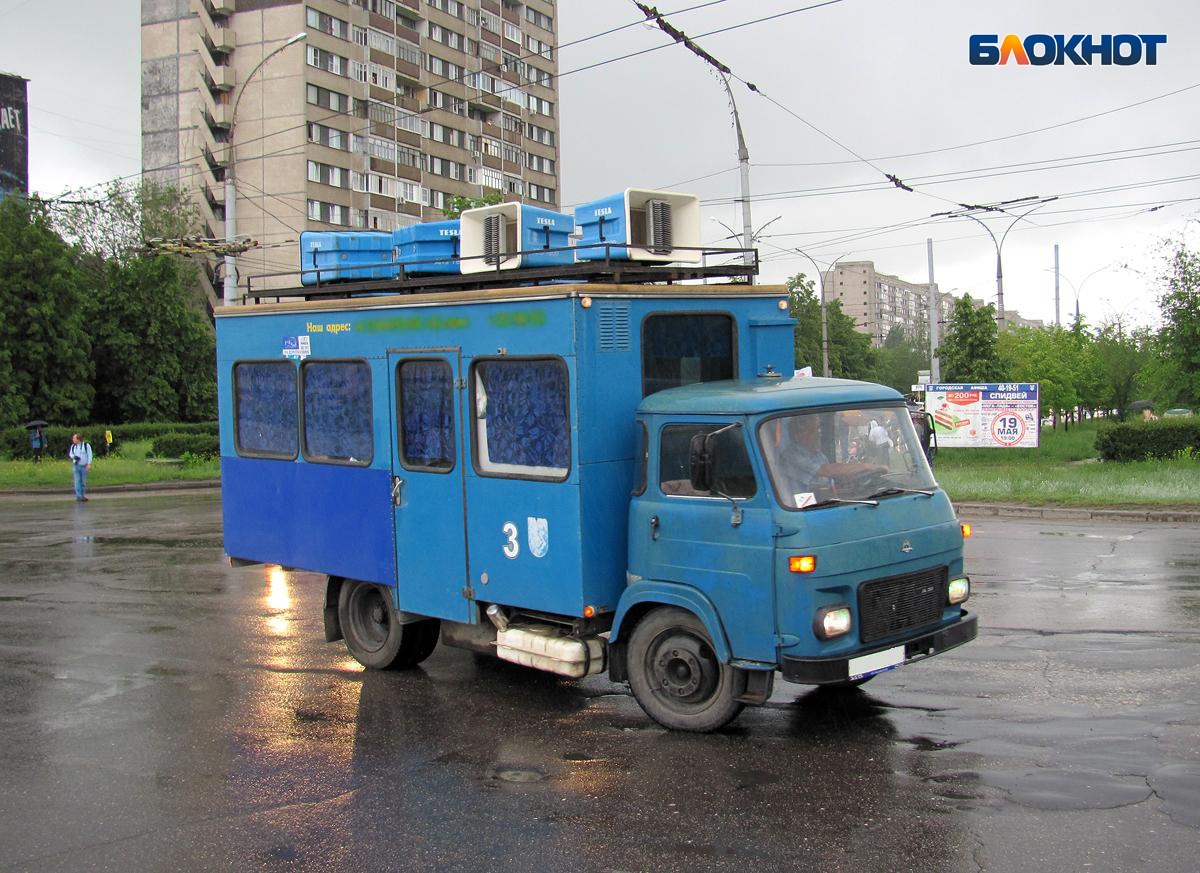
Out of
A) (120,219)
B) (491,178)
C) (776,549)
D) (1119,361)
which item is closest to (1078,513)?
(776,549)

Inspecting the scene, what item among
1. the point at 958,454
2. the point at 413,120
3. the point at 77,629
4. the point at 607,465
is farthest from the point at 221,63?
the point at 607,465

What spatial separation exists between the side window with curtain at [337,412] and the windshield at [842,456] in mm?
3621

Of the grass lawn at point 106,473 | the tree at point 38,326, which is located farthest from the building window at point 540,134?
the grass lawn at point 106,473

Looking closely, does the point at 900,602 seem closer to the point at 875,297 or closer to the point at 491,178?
the point at 491,178

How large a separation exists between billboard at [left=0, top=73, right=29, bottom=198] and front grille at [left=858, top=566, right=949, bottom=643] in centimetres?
6977

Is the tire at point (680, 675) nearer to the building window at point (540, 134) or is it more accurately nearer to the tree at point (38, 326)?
the tree at point (38, 326)

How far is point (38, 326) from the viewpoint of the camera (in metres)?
48.7

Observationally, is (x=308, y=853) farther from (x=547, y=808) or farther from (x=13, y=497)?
(x=13, y=497)

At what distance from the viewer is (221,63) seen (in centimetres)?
7506

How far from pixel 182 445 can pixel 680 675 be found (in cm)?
3586

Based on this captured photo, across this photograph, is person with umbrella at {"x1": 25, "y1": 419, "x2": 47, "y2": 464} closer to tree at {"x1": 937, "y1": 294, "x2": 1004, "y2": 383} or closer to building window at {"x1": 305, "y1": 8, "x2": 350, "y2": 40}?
tree at {"x1": 937, "y1": 294, "x2": 1004, "y2": 383}

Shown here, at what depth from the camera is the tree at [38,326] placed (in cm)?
4803

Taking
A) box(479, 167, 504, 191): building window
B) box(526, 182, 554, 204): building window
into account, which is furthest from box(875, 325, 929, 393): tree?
box(479, 167, 504, 191): building window

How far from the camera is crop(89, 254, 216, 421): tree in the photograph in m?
54.0
